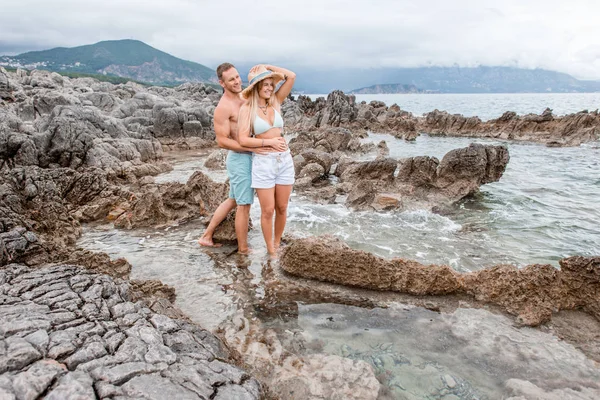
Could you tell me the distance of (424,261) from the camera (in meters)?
5.88

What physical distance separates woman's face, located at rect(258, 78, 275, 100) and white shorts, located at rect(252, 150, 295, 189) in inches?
29.8

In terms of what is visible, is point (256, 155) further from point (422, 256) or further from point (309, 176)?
point (309, 176)

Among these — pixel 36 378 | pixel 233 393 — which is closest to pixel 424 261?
pixel 233 393

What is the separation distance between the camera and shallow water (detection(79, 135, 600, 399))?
10.6ft

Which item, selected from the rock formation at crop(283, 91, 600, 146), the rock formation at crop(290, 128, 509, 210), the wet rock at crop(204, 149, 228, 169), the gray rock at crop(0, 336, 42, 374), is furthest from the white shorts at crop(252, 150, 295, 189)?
the rock formation at crop(283, 91, 600, 146)

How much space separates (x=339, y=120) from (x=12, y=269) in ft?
122

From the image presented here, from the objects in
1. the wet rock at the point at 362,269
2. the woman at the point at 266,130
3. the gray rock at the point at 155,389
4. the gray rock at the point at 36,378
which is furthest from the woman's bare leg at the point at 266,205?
the gray rock at the point at 36,378

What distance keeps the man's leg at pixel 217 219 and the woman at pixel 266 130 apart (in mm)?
807

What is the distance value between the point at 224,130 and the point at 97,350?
330 centimetres

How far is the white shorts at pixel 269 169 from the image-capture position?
4904 millimetres

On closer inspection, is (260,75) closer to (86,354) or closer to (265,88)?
(265,88)

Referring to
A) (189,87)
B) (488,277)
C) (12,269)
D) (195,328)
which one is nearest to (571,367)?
(488,277)

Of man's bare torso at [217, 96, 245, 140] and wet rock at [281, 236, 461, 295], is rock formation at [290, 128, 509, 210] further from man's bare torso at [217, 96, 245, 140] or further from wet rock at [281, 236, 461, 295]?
man's bare torso at [217, 96, 245, 140]

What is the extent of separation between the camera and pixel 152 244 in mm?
6109
